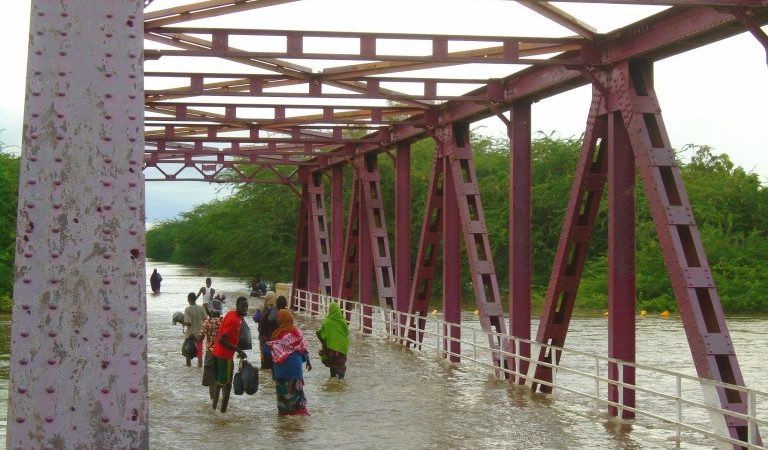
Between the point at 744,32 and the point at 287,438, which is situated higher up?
the point at 744,32

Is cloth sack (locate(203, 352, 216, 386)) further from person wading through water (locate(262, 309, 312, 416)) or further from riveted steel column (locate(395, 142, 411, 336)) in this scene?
riveted steel column (locate(395, 142, 411, 336))

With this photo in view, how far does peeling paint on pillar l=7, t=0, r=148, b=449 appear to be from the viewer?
7.16 ft

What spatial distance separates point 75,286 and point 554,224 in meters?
51.7

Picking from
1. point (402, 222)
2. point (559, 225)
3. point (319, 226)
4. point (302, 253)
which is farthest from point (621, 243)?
point (559, 225)

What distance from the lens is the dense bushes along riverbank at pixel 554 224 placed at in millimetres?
49094

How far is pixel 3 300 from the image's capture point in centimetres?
4294

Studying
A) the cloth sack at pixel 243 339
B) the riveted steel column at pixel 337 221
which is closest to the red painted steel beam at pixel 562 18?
the cloth sack at pixel 243 339

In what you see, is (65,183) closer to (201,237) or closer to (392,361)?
(392,361)

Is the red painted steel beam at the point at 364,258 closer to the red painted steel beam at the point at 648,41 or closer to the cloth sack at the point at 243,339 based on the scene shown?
the red painted steel beam at the point at 648,41

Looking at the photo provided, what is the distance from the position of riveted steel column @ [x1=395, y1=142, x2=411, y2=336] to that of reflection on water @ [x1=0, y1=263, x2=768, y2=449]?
4199mm

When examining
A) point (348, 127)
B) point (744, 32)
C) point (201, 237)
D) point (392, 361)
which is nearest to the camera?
point (744, 32)

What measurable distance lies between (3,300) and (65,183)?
141 ft

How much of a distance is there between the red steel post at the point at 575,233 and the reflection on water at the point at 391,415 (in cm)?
92

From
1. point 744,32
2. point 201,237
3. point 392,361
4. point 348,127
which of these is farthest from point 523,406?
point 201,237
